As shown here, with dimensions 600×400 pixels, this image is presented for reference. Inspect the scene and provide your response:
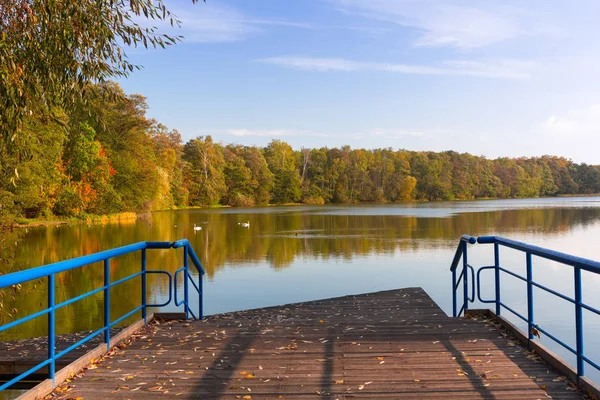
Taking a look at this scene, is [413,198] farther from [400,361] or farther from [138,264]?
[400,361]

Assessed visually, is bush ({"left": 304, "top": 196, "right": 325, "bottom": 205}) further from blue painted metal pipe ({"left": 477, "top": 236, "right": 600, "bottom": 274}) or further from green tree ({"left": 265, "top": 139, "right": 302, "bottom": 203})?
blue painted metal pipe ({"left": 477, "top": 236, "right": 600, "bottom": 274})

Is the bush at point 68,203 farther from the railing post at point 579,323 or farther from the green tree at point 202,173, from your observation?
the railing post at point 579,323

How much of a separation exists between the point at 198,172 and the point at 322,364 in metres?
70.0

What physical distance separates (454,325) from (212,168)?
225ft

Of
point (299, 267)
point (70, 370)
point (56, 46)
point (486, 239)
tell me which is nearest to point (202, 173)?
point (299, 267)

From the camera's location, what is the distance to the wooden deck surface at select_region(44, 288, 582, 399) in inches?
138

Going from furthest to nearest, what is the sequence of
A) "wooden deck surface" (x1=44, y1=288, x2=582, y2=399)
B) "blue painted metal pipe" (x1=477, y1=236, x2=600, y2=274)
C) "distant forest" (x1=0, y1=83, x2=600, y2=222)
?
"distant forest" (x1=0, y1=83, x2=600, y2=222), "wooden deck surface" (x1=44, y1=288, x2=582, y2=399), "blue painted metal pipe" (x1=477, y1=236, x2=600, y2=274)

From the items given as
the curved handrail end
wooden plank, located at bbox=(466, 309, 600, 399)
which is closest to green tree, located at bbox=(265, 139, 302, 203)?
the curved handrail end

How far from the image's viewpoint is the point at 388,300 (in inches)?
313

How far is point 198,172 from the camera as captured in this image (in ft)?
238

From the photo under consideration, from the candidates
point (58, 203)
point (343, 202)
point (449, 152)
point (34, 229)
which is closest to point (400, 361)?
point (34, 229)

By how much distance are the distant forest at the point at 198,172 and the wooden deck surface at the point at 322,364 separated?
2.85 m

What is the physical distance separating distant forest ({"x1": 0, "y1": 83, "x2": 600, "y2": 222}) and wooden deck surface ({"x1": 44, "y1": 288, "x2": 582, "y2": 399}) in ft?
9.36

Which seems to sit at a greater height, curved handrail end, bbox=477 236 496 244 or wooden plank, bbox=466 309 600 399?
curved handrail end, bbox=477 236 496 244
